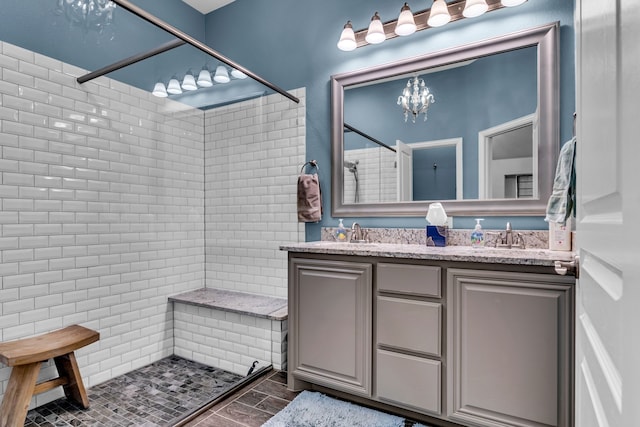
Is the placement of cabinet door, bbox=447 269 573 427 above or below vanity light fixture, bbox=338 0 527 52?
below

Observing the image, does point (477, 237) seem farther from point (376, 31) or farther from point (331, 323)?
point (376, 31)

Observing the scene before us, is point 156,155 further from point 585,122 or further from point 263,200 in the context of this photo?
point 585,122

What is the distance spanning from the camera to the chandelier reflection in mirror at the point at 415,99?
7.52ft

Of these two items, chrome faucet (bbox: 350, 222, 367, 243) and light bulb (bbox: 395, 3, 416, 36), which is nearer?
light bulb (bbox: 395, 3, 416, 36)

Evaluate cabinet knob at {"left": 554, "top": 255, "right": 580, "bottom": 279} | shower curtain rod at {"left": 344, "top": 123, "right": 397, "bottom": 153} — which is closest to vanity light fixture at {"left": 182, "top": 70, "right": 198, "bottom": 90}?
shower curtain rod at {"left": 344, "top": 123, "right": 397, "bottom": 153}

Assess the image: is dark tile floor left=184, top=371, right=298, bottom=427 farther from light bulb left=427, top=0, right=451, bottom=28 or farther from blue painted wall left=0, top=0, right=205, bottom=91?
light bulb left=427, top=0, right=451, bottom=28

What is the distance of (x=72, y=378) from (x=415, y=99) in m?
2.76

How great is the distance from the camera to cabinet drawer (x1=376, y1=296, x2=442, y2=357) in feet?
5.65

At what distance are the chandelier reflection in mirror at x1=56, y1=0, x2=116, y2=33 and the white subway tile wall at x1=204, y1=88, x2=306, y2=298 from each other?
993 mm

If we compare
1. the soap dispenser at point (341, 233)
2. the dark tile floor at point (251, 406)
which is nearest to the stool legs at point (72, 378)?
the dark tile floor at point (251, 406)

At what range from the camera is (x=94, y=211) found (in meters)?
2.35

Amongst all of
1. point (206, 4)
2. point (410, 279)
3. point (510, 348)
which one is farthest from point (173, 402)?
point (206, 4)

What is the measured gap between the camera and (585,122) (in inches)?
30.3

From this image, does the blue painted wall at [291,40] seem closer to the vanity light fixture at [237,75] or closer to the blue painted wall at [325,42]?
the blue painted wall at [325,42]
